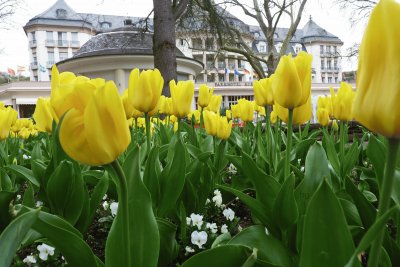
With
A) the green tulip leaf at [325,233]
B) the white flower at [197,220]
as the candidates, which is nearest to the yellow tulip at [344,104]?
the white flower at [197,220]

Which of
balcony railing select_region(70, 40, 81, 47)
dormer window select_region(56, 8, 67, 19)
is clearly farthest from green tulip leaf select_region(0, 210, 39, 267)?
dormer window select_region(56, 8, 67, 19)

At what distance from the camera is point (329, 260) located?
20.9 inches

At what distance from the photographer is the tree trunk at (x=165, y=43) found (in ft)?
23.2

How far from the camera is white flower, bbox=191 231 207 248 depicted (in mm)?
1163

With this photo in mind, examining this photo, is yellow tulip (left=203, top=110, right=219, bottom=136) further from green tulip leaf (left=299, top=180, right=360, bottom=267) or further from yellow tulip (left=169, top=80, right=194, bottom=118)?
green tulip leaf (left=299, top=180, right=360, bottom=267)

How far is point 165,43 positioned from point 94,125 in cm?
685

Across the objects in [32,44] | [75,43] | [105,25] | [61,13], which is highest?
[61,13]

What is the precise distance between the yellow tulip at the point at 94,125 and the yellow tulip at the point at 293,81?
512mm

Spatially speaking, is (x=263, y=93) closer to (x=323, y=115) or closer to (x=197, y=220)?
(x=323, y=115)

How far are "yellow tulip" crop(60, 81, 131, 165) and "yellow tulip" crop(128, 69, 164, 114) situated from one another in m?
0.67

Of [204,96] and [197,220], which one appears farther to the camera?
[204,96]

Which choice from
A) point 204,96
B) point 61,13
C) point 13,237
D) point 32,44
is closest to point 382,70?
point 13,237

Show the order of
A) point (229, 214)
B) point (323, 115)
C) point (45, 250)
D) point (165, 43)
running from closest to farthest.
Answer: point (45, 250) → point (229, 214) → point (323, 115) → point (165, 43)

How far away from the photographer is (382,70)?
1.41 ft
